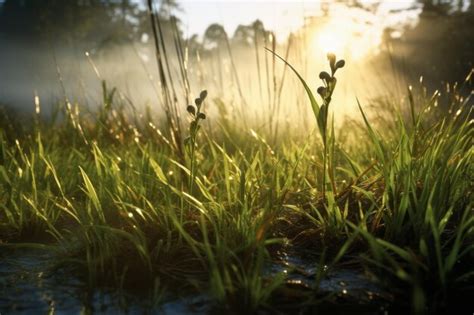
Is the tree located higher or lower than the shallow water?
higher

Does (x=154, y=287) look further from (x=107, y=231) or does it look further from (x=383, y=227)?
(x=383, y=227)

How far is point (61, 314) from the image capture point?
3.67ft

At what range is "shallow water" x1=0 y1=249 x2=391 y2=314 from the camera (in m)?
1.14

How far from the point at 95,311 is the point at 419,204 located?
931mm

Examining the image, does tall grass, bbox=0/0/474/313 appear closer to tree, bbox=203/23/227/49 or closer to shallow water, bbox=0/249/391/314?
shallow water, bbox=0/249/391/314

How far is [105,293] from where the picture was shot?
48.1 inches

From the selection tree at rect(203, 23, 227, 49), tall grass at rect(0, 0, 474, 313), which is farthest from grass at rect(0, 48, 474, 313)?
tree at rect(203, 23, 227, 49)

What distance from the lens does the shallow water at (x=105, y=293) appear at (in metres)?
1.14

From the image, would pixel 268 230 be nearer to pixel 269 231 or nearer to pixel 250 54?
pixel 269 231

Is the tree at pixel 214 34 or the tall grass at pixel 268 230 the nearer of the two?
the tall grass at pixel 268 230

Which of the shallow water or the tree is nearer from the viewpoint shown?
the shallow water

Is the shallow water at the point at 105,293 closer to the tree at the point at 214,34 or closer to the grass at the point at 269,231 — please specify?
the grass at the point at 269,231

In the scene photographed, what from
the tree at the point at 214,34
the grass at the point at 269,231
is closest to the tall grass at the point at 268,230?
the grass at the point at 269,231

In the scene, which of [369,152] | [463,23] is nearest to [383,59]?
[463,23]
